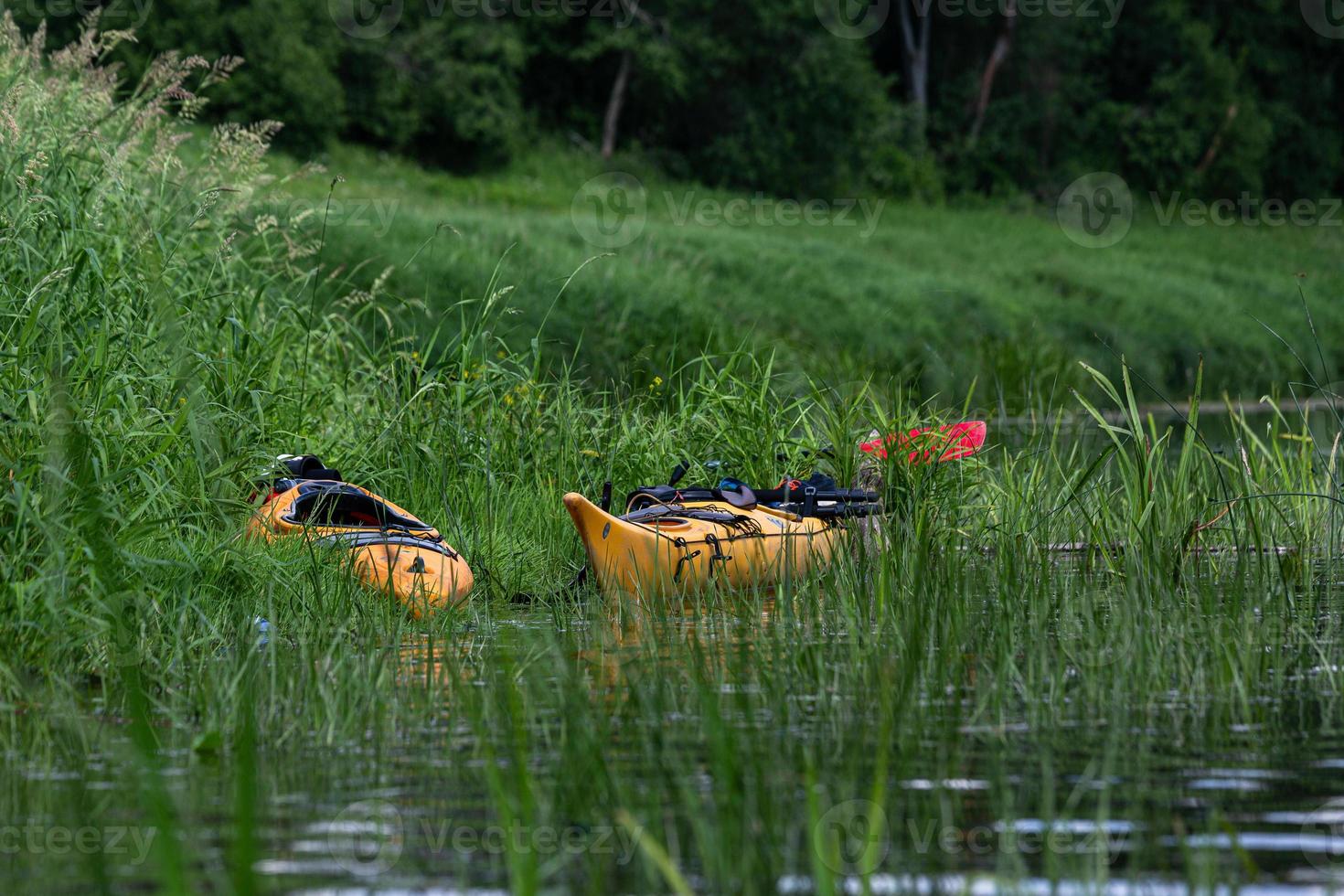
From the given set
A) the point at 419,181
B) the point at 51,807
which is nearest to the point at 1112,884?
the point at 51,807

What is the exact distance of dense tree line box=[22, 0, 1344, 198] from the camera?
2594 centimetres

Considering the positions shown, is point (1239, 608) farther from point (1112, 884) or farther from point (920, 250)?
point (920, 250)

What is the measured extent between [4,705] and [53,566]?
55cm

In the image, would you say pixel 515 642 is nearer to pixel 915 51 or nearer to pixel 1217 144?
pixel 915 51

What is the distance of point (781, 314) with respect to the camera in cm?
1667
